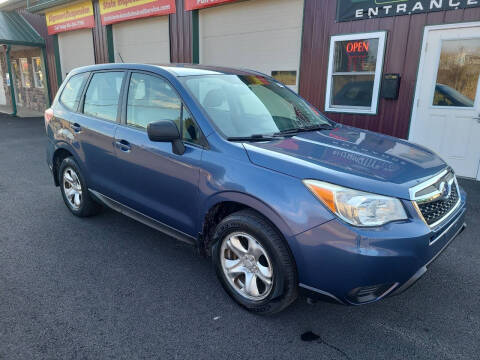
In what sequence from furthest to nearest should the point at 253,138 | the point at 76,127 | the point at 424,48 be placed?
the point at 424,48, the point at 76,127, the point at 253,138

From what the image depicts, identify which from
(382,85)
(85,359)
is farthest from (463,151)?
(85,359)

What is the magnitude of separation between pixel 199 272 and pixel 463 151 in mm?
5361

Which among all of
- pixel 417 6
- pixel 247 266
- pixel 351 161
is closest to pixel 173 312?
pixel 247 266

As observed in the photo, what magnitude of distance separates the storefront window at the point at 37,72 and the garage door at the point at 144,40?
267 inches

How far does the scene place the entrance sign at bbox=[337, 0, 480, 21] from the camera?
230 inches

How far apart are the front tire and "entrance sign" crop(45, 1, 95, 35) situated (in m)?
13.4

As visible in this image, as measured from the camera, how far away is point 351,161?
7.96ft

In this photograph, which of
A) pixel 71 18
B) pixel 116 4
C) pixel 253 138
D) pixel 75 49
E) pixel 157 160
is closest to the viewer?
pixel 253 138

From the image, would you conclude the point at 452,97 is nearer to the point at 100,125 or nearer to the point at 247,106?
the point at 247,106

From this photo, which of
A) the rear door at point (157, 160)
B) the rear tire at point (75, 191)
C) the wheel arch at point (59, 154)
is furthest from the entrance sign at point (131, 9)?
the rear door at point (157, 160)

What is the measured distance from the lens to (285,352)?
2.29 meters

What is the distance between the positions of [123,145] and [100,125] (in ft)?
1.68

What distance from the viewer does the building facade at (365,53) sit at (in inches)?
240

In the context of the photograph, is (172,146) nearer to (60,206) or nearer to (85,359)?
(85,359)
